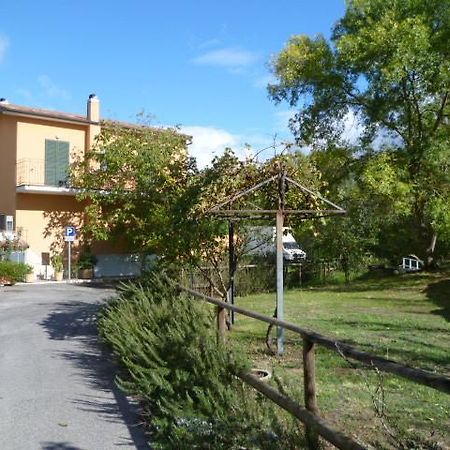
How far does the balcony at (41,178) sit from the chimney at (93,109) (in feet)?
11.0

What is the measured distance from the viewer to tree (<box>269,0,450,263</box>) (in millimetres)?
18688

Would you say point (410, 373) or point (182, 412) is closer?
point (410, 373)

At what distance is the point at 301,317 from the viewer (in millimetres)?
13453

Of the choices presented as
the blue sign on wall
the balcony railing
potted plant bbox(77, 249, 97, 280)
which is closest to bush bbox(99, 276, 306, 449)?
the blue sign on wall

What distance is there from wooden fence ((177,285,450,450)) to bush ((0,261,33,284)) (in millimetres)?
23401

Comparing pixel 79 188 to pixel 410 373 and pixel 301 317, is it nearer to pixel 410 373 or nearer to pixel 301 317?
pixel 301 317

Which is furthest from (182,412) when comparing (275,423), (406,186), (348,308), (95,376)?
(406,186)

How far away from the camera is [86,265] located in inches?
1251

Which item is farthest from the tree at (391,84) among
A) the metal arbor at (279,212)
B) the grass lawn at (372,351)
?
the metal arbor at (279,212)

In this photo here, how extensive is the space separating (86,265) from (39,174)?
5.01 metres

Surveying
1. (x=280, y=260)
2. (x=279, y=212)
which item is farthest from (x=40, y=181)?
(x=280, y=260)

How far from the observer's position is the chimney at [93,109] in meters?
33.5

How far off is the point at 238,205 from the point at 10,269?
754 inches

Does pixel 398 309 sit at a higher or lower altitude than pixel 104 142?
lower
